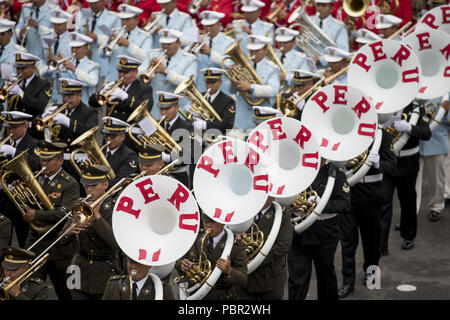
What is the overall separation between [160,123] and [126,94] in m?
1.05

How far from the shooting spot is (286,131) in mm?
9680

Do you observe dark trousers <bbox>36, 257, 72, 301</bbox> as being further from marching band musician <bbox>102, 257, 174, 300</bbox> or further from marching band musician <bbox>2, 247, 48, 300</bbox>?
marching band musician <bbox>102, 257, 174, 300</bbox>

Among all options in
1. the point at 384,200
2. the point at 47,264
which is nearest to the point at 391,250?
the point at 384,200

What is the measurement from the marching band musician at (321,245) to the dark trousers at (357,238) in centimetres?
85

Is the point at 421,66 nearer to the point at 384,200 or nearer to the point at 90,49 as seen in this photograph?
the point at 384,200

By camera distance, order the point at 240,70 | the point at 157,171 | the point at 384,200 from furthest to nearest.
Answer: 1. the point at 240,70
2. the point at 384,200
3. the point at 157,171

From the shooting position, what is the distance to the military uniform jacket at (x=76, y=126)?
41.9 ft

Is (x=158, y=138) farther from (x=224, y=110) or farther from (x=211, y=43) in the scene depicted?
(x=211, y=43)

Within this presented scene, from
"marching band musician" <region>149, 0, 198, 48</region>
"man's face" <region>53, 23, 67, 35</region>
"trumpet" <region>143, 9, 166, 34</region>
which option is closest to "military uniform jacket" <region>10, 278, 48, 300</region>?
"marching band musician" <region>149, 0, 198, 48</region>

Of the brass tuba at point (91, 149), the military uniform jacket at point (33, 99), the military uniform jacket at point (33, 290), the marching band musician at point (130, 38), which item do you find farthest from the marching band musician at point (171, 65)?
the military uniform jacket at point (33, 290)

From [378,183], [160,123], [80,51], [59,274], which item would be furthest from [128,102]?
[378,183]

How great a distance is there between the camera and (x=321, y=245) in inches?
409
